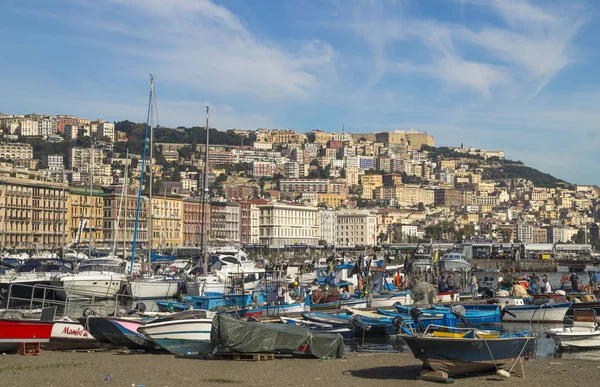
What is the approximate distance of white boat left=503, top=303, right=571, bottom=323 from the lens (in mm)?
37062

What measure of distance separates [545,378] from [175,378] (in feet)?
26.7

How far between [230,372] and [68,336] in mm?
5823

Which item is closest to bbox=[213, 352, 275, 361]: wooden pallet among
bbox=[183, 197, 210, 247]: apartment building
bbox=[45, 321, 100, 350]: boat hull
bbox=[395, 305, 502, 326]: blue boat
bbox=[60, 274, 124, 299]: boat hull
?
bbox=[45, 321, 100, 350]: boat hull

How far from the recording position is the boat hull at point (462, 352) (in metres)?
21.0

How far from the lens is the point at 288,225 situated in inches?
6550

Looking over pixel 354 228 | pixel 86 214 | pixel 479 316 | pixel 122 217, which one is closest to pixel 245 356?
pixel 479 316

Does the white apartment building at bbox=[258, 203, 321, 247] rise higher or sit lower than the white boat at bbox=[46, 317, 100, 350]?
higher

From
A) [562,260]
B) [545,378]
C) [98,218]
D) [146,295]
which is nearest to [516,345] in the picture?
[545,378]

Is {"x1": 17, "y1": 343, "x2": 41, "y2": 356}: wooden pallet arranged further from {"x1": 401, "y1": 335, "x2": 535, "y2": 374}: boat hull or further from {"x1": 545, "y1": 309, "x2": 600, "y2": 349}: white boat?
{"x1": 545, "y1": 309, "x2": 600, "y2": 349}: white boat

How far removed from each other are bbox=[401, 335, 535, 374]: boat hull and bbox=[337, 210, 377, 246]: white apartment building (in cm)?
16826

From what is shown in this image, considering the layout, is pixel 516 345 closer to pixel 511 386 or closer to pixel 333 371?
pixel 511 386

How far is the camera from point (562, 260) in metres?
131

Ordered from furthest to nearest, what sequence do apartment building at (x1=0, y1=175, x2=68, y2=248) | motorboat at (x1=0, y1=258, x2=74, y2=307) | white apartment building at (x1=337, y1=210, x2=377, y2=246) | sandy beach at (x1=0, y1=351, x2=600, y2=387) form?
1. white apartment building at (x1=337, y1=210, x2=377, y2=246)
2. apartment building at (x1=0, y1=175, x2=68, y2=248)
3. motorboat at (x1=0, y1=258, x2=74, y2=307)
4. sandy beach at (x1=0, y1=351, x2=600, y2=387)

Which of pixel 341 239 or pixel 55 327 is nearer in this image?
pixel 55 327
